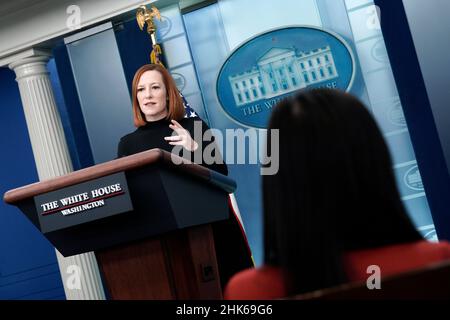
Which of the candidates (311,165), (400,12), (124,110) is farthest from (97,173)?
(124,110)

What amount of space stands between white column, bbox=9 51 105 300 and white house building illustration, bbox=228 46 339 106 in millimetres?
1360

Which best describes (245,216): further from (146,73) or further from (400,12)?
(146,73)

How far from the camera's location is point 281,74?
200 inches

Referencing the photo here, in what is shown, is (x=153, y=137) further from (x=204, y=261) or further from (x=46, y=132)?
(x=46, y=132)

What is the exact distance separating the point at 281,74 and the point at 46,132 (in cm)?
179

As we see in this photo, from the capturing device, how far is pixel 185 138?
273cm

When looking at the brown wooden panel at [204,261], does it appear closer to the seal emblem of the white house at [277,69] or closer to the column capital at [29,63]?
the seal emblem of the white house at [277,69]

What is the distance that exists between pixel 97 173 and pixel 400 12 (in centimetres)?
303

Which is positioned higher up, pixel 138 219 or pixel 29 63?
pixel 29 63

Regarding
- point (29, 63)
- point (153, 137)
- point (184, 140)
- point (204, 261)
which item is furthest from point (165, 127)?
point (29, 63)

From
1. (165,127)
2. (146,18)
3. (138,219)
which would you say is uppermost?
(146,18)

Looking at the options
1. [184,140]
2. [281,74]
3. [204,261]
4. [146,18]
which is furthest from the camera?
→ [281,74]

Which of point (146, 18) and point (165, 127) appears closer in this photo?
point (165, 127)

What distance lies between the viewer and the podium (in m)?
2.02
